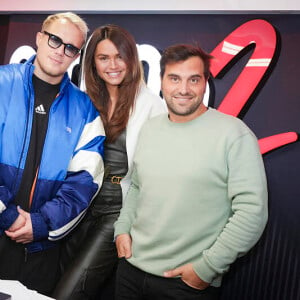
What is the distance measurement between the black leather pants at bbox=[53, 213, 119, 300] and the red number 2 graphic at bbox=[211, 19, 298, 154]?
1.11 m

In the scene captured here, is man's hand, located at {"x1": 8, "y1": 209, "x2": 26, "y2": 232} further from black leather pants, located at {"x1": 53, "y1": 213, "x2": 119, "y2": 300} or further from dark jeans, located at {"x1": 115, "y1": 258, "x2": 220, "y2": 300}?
dark jeans, located at {"x1": 115, "y1": 258, "x2": 220, "y2": 300}

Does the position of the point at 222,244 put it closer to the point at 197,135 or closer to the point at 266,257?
the point at 197,135

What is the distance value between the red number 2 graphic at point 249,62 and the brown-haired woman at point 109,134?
1.66 feet

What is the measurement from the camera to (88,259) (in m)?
2.27

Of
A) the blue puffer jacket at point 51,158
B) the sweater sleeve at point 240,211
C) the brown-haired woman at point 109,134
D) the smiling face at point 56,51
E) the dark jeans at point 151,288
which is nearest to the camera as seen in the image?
the sweater sleeve at point 240,211

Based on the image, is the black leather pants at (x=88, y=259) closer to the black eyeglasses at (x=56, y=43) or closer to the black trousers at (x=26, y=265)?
the black trousers at (x=26, y=265)

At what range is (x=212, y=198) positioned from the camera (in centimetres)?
177

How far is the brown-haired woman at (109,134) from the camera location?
2299 mm

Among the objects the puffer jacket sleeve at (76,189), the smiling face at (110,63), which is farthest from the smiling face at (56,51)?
the puffer jacket sleeve at (76,189)

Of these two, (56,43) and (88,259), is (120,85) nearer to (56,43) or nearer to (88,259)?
(56,43)

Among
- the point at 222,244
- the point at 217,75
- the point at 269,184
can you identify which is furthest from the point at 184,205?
the point at 217,75

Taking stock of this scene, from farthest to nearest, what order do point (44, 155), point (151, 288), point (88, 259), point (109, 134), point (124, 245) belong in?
point (109, 134) < point (88, 259) < point (44, 155) < point (124, 245) < point (151, 288)

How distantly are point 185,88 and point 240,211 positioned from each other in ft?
2.19

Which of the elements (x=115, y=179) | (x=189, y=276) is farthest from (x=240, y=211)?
(x=115, y=179)
